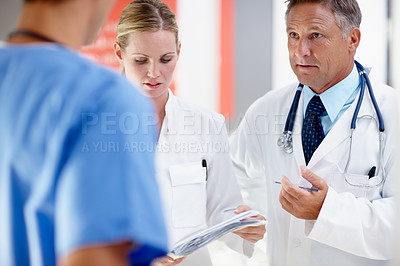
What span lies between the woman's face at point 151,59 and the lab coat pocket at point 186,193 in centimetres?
33

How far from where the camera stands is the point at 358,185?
4.96ft

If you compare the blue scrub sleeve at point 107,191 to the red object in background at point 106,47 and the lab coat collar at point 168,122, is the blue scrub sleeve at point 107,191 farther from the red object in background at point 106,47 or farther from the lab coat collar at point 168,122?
the red object in background at point 106,47

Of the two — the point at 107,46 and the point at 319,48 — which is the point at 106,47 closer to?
the point at 107,46

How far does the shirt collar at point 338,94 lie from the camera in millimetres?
1666

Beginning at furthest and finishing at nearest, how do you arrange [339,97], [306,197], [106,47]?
[106,47] → [339,97] → [306,197]

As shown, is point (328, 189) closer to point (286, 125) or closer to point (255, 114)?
point (286, 125)

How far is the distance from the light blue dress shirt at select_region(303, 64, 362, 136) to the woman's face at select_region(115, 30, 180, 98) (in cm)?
61

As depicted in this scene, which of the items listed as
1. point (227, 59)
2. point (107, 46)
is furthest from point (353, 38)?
point (107, 46)

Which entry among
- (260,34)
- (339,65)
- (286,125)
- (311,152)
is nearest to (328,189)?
(311,152)

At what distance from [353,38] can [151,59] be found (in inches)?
31.0

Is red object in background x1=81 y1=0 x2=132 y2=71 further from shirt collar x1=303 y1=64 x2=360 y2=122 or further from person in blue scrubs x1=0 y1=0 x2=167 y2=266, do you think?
person in blue scrubs x1=0 y1=0 x2=167 y2=266

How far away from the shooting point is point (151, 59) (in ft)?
5.50

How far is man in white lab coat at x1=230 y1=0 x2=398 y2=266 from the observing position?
4.76ft

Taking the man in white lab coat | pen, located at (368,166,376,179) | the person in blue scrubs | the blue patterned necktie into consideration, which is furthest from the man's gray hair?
the person in blue scrubs
